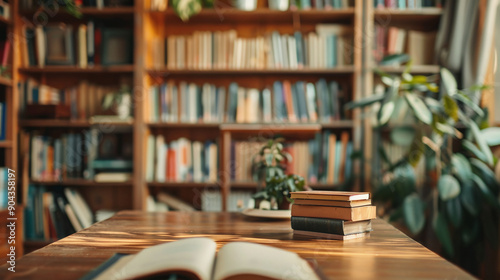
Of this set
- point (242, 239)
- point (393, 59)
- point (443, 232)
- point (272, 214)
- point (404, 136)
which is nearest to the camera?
point (242, 239)

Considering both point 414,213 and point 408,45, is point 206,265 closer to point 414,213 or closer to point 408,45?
point 414,213

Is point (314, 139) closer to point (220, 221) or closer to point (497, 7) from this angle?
point (497, 7)

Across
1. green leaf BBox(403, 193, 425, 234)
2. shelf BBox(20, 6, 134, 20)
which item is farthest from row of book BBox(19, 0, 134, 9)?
green leaf BBox(403, 193, 425, 234)

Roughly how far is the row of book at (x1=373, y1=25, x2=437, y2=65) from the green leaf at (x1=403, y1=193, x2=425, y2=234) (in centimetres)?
95

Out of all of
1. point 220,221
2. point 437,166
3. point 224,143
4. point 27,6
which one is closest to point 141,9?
point 27,6

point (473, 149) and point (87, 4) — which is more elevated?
point (87, 4)

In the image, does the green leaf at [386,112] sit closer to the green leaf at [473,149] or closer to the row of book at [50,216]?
the green leaf at [473,149]

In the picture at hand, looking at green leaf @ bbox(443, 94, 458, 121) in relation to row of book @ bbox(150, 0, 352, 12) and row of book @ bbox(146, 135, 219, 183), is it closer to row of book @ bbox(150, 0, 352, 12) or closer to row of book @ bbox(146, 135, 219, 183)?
row of book @ bbox(150, 0, 352, 12)

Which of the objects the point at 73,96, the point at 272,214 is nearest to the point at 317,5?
the point at 73,96

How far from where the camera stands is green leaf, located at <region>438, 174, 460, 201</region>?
7.45 ft

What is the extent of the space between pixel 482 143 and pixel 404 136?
1.31 feet

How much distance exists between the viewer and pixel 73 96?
3.04 meters

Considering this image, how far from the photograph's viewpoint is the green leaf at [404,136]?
256 centimetres

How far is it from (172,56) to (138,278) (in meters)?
2.34
